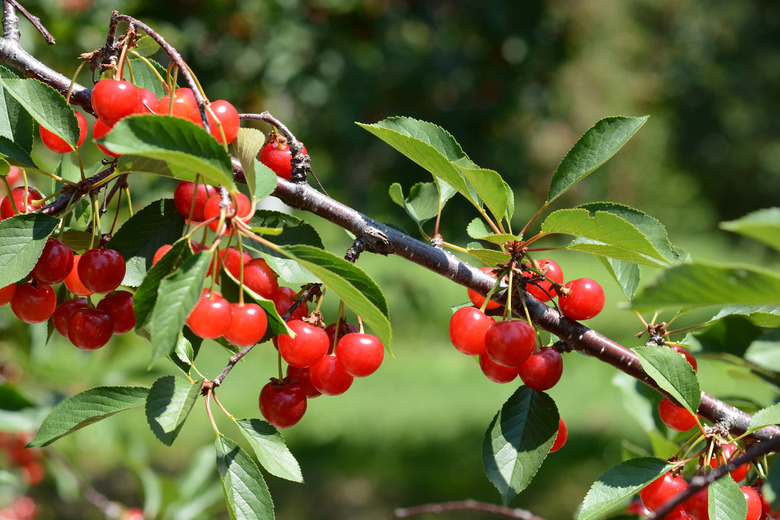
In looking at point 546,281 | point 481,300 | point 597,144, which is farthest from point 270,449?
point 597,144

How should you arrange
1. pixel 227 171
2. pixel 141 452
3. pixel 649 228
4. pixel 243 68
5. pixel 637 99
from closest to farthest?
pixel 227 171
pixel 649 228
pixel 141 452
pixel 243 68
pixel 637 99

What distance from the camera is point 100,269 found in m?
0.85

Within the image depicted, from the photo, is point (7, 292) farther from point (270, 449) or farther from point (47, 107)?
point (270, 449)

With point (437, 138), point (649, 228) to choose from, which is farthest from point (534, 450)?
point (437, 138)

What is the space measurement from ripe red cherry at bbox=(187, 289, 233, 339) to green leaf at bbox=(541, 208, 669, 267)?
422 millimetres

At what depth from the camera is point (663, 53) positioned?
663 inches

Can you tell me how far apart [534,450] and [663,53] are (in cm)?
1797

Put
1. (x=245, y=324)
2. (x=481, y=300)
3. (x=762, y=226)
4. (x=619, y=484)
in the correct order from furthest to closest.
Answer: (x=481, y=300), (x=619, y=484), (x=245, y=324), (x=762, y=226)

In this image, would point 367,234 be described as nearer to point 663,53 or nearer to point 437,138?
point 437,138

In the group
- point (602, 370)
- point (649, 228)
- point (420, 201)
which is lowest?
point (602, 370)

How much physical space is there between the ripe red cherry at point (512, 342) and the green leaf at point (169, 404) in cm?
38

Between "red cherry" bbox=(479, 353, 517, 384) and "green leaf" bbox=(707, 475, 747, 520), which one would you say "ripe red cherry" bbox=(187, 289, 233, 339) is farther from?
"green leaf" bbox=(707, 475, 747, 520)

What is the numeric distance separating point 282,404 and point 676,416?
23.7 inches

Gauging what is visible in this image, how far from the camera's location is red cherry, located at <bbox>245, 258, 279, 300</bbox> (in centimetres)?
86
